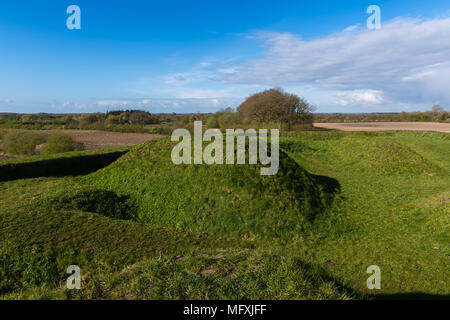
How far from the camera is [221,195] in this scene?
9.54m

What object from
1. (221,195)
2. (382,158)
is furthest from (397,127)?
(221,195)

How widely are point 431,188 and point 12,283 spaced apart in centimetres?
1708

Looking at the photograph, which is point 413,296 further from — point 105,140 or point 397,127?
point 397,127

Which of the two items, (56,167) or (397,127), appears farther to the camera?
(397,127)

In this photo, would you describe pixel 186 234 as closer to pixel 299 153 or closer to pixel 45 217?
pixel 45 217

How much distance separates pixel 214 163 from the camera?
36.1 ft

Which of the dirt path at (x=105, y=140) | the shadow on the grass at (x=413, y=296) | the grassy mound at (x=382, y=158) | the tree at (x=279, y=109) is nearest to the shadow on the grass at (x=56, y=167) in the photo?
the shadow on the grass at (x=413, y=296)

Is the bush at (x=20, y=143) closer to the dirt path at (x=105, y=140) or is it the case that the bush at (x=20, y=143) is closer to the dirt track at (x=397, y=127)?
the dirt path at (x=105, y=140)

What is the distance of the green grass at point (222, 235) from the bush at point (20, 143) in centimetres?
1764

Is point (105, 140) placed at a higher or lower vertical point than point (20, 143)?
higher

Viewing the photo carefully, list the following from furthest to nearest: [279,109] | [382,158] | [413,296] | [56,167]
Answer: [279,109] < [382,158] < [56,167] < [413,296]

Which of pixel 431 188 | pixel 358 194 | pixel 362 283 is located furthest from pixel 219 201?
pixel 431 188

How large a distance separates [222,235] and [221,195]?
1.84m

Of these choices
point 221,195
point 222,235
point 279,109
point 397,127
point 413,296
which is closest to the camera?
point 413,296
